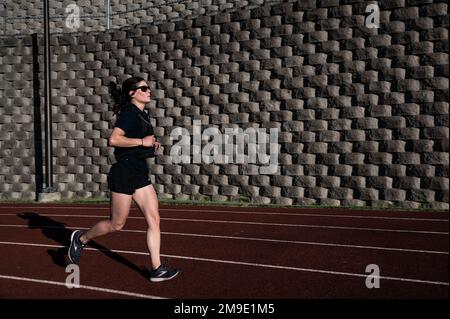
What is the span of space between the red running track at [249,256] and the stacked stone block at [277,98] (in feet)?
3.16

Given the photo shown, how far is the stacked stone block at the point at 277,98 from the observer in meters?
8.47

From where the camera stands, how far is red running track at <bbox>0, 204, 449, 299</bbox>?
13.5 ft

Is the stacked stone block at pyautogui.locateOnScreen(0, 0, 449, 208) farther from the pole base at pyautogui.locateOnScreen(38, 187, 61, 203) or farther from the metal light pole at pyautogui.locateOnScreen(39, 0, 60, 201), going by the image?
the metal light pole at pyautogui.locateOnScreen(39, 0, 60, 201)

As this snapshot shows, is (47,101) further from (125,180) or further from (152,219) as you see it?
A: (152,219)

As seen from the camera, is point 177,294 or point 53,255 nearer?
point 177,294

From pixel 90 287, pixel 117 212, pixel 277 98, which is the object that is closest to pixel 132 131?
pixel 117 212

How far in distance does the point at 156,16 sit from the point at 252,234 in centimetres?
1156

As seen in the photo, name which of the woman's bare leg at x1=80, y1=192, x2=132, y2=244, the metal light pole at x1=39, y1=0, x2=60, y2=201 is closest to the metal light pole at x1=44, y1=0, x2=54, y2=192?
the metal light pole at x1=39, y1=0, x2=60, y2=201

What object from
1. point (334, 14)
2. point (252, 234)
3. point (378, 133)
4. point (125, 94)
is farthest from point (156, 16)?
point (125, 94)

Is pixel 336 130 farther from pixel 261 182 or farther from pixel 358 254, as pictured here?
pixel 358 254

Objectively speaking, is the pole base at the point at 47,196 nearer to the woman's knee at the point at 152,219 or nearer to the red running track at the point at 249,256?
the red running track at the point at 249,256

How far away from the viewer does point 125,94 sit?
4.40 m

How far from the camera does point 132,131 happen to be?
422 cm

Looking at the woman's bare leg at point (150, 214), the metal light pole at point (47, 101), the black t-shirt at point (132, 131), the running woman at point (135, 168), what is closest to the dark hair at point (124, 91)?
the running woman at point (135, 168)
